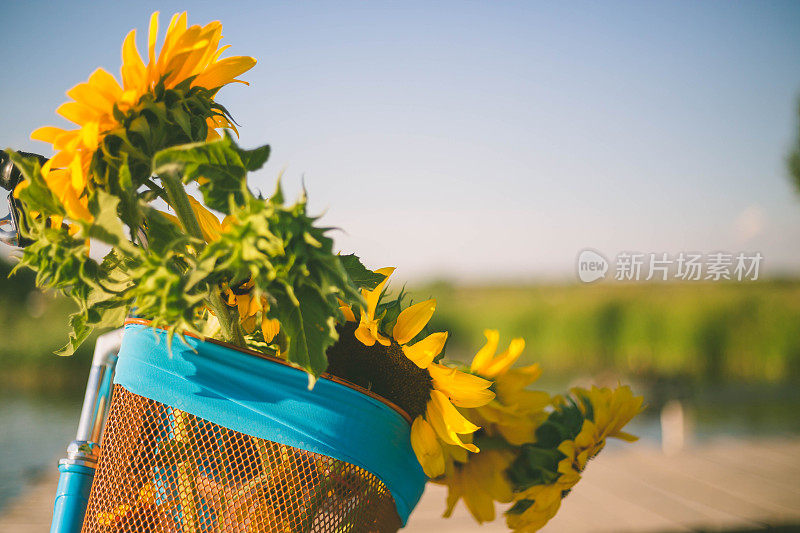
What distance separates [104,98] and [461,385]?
338 millimetres

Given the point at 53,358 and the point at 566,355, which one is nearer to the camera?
the point at 53,358

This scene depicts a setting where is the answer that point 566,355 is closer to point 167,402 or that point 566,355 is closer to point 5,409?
point 5,409

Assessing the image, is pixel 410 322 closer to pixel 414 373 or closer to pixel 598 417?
pixel 414 373

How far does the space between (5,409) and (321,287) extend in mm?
6052

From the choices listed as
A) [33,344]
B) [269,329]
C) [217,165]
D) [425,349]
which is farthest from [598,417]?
[33,344]

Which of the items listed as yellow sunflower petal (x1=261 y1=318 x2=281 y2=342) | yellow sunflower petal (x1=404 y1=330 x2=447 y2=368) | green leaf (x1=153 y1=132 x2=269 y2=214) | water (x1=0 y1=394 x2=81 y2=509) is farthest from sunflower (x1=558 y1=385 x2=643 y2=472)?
water (x1=0 y1=394 x2=81 y2=509)

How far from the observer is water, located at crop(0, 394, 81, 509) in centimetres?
256

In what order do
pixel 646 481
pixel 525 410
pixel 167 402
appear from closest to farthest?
pixel 167 402 < pixel 525 410 < pixel 646 481

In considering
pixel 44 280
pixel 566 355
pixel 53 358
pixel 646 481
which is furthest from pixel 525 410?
pixel 566 355

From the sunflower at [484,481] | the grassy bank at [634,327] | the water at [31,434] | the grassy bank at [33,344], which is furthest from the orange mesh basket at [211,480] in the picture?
the grassy bank at [634,327]

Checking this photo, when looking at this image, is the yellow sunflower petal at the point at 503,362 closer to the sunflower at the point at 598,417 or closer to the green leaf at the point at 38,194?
the sunflower at the point at 598,417

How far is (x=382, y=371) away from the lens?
1.68 feet

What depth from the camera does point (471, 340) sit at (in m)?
9.59

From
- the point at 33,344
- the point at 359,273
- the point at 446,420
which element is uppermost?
the point at 359,273
